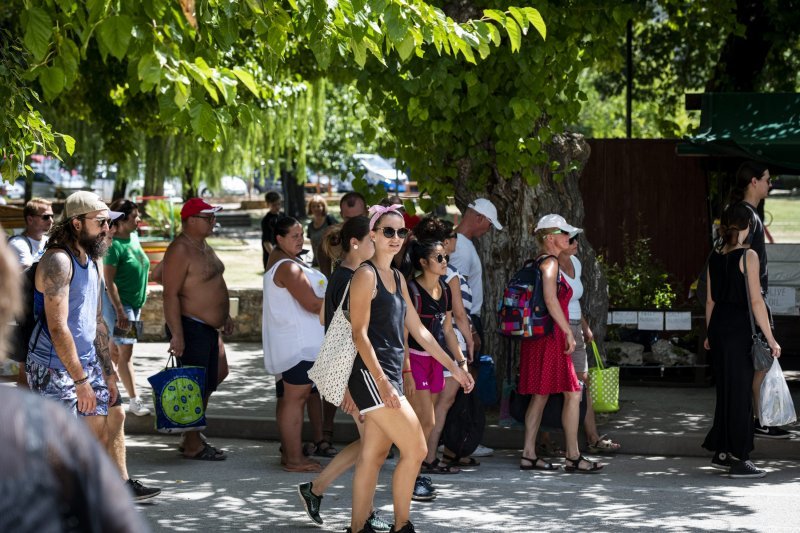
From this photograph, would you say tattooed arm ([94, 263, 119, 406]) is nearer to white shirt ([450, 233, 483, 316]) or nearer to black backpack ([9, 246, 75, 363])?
black backpack ([9, 246, 75, 363])

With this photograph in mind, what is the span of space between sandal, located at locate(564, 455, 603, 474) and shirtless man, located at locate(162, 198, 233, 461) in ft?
8.43

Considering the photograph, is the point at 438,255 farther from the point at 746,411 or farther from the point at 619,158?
the point at 619,158

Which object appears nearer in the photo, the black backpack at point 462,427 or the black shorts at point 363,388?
the black shorts at point 363,388

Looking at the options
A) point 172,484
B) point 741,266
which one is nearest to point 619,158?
point 741,266

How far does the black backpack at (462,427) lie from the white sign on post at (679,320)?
3.61m

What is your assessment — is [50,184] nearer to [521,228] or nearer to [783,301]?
[783,301]

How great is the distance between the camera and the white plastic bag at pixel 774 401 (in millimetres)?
8164

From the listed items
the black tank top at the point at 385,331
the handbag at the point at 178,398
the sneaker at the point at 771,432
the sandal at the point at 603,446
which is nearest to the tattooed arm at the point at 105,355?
the handbag at the point at 178,398

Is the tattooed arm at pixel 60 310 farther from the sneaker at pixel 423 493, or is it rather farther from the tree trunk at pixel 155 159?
the tree trunk at pixel 155 159

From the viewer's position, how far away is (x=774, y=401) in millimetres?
8180

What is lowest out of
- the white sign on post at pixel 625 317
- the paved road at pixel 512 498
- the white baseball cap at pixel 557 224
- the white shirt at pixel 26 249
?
the paved road at pixel 512 498

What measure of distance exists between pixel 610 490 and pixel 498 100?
10.8 ft

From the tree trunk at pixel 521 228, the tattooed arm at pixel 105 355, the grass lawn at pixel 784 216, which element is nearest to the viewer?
the tattooed arm at pixel 105 355

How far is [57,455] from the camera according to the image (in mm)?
1821
